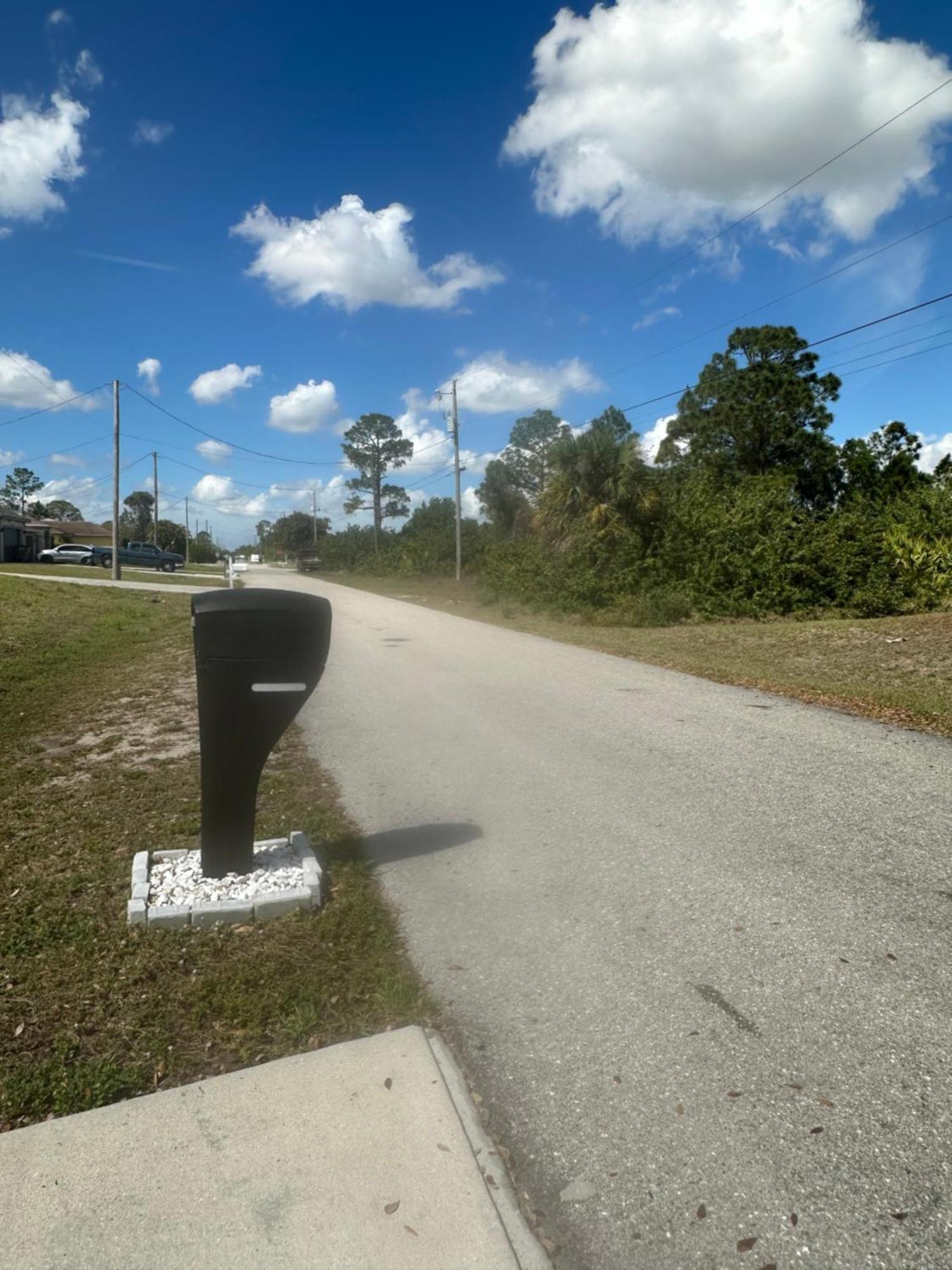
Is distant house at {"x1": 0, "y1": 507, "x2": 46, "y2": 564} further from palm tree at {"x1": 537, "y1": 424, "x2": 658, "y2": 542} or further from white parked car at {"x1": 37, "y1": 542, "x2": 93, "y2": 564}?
palm tree at {"x1": 537, "y1": 424, "x2": 658, "y2": 542}

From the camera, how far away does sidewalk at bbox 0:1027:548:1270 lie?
196cm

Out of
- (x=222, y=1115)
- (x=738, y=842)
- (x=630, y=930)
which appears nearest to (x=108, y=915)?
(x=222, y=1115)

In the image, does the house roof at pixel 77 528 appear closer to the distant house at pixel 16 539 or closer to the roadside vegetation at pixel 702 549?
the distant house at pixel 16 539

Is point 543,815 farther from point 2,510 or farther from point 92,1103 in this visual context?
point 2,510

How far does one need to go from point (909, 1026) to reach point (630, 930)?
107cm

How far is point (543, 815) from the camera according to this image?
5133 mm

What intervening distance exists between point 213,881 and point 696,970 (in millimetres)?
2096

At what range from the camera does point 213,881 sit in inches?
151

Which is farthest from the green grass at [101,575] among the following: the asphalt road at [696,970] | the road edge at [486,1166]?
the road edge at [486,1166]

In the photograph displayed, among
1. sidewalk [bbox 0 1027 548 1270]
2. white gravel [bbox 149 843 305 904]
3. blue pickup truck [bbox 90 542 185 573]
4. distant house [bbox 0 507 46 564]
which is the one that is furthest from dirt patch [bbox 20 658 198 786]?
distant house [bbox 0 507 46 564]

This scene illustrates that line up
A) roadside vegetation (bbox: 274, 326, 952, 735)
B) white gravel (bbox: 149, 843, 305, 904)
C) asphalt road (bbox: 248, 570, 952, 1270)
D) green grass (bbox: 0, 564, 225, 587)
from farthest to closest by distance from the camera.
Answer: green grass (bbox: 0, 564, 225, 587) → roadside vegetation (bbox: 274, 326, 952, 735) → white gravel (bbox: 149, 843, 305, 904) → asphalt road (bbox: 248, 570, 952, 1270)

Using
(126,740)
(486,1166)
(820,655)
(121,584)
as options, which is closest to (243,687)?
(486,1166)

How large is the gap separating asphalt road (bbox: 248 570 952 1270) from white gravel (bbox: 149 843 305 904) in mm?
514

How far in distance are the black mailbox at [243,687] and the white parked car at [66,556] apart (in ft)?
177
